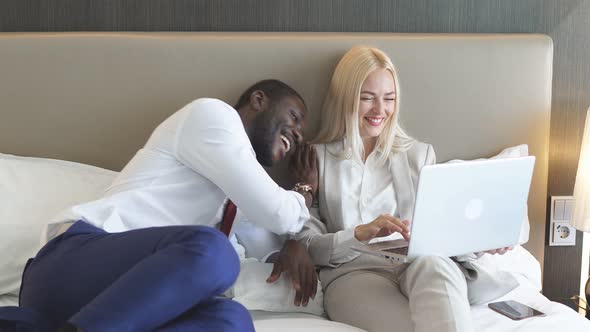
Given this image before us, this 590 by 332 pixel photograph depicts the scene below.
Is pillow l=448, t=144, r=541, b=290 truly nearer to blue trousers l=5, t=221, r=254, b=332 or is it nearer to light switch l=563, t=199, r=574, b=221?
light switch l=563, t=199, r=574, b=221

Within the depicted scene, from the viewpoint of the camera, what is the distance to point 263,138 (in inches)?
79.8

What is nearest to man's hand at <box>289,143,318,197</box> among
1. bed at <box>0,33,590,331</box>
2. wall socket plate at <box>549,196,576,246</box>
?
bed at <box>0,33,590,331</box>

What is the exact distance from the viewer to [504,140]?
2488 millimetres

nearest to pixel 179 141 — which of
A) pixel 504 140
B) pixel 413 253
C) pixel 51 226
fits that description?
pixel 51 226

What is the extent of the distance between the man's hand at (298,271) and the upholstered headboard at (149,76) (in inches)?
20.5

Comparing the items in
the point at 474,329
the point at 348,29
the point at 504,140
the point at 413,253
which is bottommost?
the point at 474,329

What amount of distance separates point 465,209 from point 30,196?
116 centimetres

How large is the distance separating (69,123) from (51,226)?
66cm

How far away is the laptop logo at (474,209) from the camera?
182cm

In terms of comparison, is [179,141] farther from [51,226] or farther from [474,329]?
[474,329]

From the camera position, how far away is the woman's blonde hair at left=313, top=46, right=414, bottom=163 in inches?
88.4

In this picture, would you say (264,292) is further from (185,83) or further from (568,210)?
(568,210)

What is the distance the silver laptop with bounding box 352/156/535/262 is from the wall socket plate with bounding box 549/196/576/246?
0.74 m

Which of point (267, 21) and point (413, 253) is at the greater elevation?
point (267, 21)
